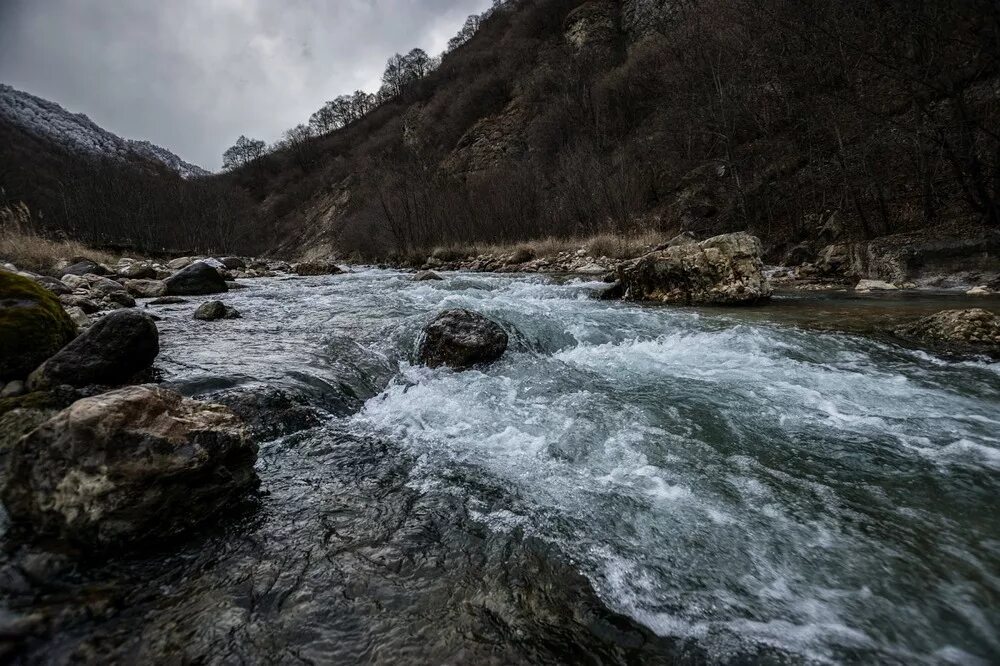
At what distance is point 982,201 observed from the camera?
808cm

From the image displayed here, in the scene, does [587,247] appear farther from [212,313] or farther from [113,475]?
[113,475]

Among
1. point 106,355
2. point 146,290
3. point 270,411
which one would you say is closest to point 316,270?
point 146,290

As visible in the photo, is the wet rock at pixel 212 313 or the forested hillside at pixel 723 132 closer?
the wet rock at pixel 212 313

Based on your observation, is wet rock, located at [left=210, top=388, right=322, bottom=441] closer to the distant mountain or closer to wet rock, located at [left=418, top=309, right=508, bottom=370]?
→ wet rock, located at [left=418, top=309, right=508, bottom=370]

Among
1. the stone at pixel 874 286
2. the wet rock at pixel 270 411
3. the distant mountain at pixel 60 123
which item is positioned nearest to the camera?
the wet rock at pixel 270 411

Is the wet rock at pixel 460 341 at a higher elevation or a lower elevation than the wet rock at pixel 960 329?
higher

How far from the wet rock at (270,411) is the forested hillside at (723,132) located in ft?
38.3

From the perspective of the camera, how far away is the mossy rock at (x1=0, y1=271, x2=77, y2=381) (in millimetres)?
3633

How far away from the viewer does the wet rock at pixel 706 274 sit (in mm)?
7766

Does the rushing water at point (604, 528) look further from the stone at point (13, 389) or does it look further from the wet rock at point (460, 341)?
the stone at point (13, 389)

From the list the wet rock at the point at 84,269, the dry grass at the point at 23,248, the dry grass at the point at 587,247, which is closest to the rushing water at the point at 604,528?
the dry grass at the point at 587,247

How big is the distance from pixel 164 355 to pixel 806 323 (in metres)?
7.83

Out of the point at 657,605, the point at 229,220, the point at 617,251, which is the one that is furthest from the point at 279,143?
the point at 657,605

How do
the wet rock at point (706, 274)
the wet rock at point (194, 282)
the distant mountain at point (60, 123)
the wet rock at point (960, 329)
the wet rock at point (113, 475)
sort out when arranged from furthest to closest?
the distant mountain at point (60, 123) → the wet rock at point (194, 282) → the wet rock at point (706, 274) → the wet rock at point (960, 329) → the wet rock at point (113, 475)
